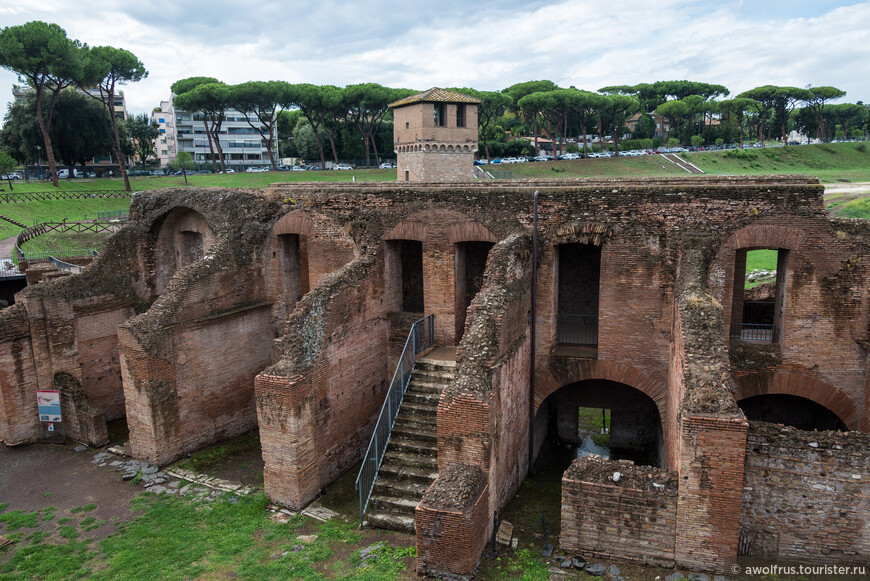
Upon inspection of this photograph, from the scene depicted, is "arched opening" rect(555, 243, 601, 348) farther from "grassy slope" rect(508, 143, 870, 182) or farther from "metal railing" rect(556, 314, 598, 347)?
"grassy slope" rect(508, 143, 870, 182)

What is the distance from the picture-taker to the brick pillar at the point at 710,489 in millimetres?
7551

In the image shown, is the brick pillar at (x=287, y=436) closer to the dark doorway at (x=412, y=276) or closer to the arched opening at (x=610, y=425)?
the dark doorway at (x=412, y=276)

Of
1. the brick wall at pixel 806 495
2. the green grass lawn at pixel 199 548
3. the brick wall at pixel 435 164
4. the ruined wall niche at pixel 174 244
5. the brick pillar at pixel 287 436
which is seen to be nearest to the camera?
the brick wall at pixel 806 495

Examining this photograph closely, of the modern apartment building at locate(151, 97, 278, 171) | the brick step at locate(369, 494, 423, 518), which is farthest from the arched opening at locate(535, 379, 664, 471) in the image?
the modern apartment building at locate(151, 97, 278, 171)

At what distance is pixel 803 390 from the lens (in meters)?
10.5

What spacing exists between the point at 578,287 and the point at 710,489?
19.8ft

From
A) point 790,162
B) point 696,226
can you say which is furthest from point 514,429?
point 790,162

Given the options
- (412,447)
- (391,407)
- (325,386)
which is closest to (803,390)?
(412,447)

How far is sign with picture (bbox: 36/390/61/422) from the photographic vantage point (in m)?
12.8

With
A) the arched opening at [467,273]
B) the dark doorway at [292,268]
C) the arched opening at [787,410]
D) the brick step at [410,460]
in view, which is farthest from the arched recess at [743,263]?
the dark doorway at [292,268]

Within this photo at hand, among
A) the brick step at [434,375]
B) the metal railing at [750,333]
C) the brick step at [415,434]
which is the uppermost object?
the metal railing at [750,333]

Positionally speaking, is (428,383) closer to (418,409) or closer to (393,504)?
(418,409)

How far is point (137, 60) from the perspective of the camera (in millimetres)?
42094

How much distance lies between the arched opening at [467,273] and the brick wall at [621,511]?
15.8 feet
